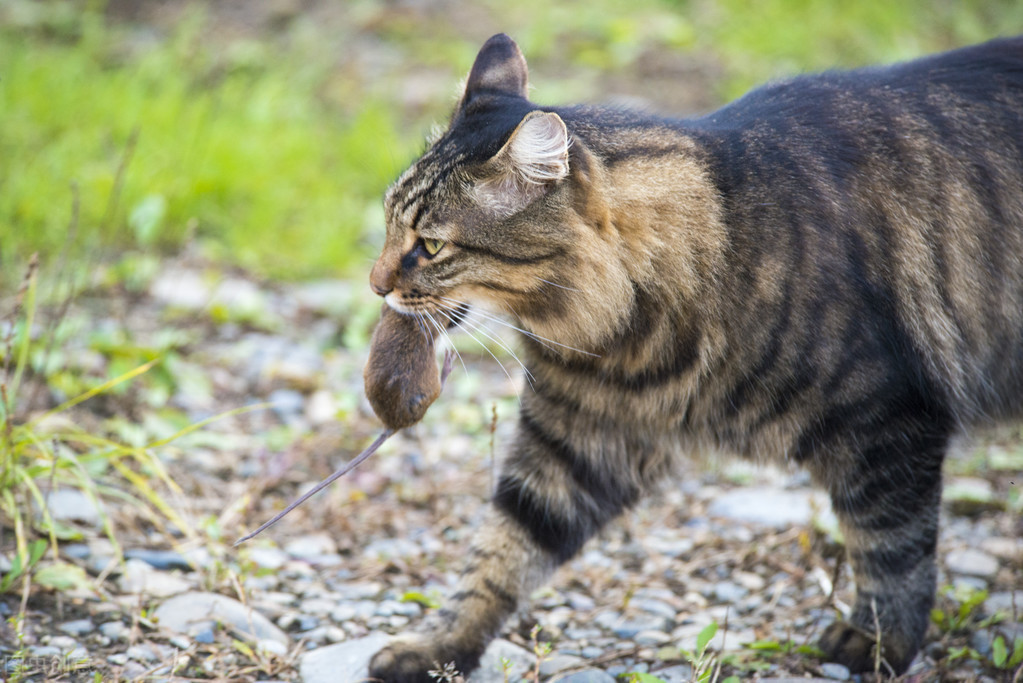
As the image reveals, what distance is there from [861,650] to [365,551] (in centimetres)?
131

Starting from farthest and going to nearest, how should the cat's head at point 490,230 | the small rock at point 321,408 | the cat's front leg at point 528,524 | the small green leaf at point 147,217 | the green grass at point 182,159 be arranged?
the green grass at point 182,159 < the small green leaf at point 147,217 < the small rock at point 321,408 < the cat's front leg at point 528,524 < the cat's head at point 490,230

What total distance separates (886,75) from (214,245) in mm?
2839

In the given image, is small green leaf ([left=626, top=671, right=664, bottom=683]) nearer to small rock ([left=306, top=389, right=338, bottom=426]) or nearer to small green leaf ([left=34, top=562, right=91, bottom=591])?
small green leaf ([left=34, top=562, right=91, bottom=591])

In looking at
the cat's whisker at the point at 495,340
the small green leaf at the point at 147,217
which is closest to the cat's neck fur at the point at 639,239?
the cat's whisker at the point at 495,340

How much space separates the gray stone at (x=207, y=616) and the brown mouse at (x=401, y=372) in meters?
0.55

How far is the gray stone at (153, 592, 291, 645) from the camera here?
2.22 meters

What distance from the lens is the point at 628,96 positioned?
5.80 m

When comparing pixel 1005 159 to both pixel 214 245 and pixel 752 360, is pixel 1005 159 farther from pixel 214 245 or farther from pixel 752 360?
pixel 214 245

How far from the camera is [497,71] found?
2326 mm

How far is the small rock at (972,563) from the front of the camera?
8.83ft

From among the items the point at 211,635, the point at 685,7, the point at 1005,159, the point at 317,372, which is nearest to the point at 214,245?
the point at 317,372

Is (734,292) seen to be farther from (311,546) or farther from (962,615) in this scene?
(311,546)

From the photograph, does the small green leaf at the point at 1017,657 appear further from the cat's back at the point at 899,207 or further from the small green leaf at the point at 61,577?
the small green leaf at the point at 61,577

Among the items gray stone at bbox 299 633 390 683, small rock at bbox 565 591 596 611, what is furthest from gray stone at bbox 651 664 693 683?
gray stone at bbox 299 633 390 683
